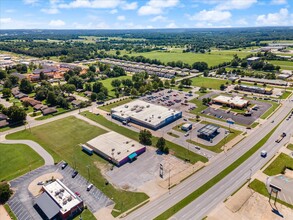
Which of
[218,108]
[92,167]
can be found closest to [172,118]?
[218,108]

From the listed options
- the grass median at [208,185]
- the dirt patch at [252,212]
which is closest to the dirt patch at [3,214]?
the grass median at [208,185]

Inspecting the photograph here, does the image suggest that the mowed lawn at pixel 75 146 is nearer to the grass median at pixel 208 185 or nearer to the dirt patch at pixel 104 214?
the dirt patch at pixel 104 214

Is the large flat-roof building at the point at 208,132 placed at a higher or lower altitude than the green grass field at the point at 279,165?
higher

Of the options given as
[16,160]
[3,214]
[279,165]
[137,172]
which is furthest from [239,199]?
[16,160]

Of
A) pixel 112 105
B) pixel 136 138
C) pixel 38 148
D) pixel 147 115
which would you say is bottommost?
pixel 38 148

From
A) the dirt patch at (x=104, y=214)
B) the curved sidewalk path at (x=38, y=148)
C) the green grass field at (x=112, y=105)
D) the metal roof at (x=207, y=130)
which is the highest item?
the metal roof at (x=207, y=130)

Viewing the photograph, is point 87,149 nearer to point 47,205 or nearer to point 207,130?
point 47,205
